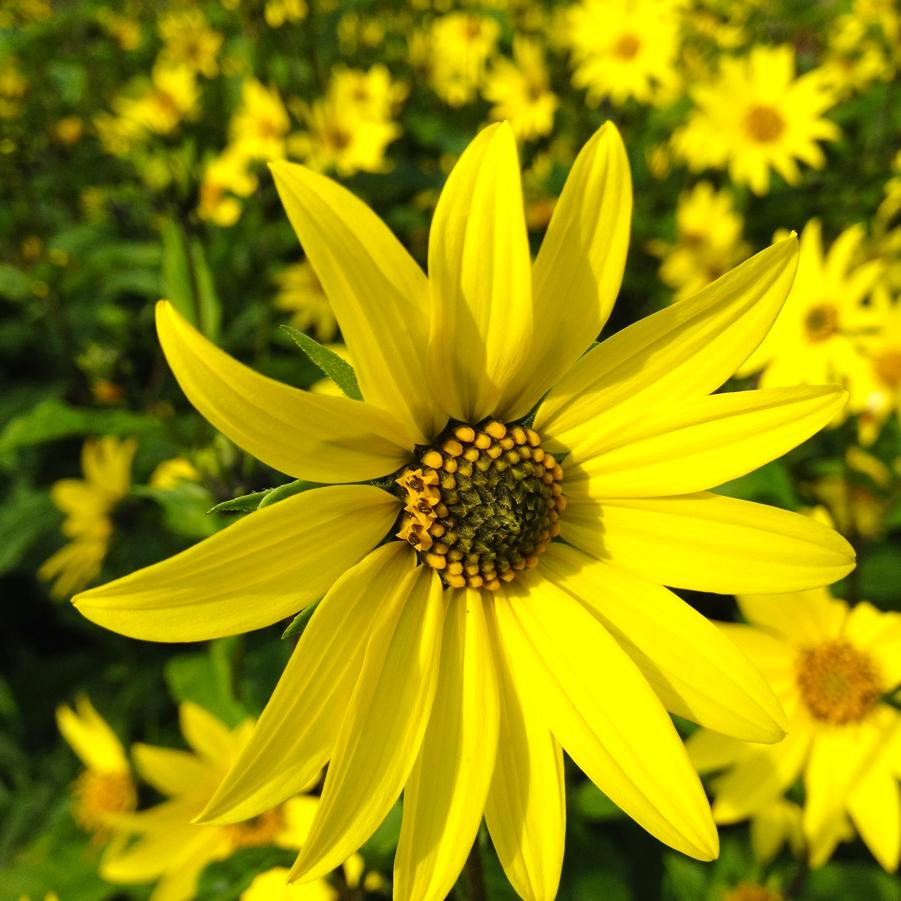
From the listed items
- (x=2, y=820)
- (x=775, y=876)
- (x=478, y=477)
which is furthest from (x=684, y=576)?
(x=2, y=820)

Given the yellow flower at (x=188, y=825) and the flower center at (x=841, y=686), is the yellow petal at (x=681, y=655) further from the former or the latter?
the yellow flower at (x=188, y=825)

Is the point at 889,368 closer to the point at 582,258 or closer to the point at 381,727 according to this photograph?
the point at 582,258

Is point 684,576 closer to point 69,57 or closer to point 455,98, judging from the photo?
point 455,98

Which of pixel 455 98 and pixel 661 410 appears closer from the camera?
pixel 661 410

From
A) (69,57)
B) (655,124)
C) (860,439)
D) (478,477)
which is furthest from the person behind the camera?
(69,57)

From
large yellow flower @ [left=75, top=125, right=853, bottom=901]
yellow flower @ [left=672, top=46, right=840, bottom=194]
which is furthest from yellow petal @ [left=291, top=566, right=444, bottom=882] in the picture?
yellow flower @ [left=672, top=46, right=840, bottom=194]

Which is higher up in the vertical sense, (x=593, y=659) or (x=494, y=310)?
(x=494, y=310)

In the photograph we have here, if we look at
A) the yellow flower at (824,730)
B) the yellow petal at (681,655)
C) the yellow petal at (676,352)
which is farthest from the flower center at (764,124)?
the yellow petal at (681,655)

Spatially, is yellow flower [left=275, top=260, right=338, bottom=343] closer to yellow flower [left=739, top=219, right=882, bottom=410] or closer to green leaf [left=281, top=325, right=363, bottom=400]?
yellow flower [left=739, top=219, right=882, bottom=410]
